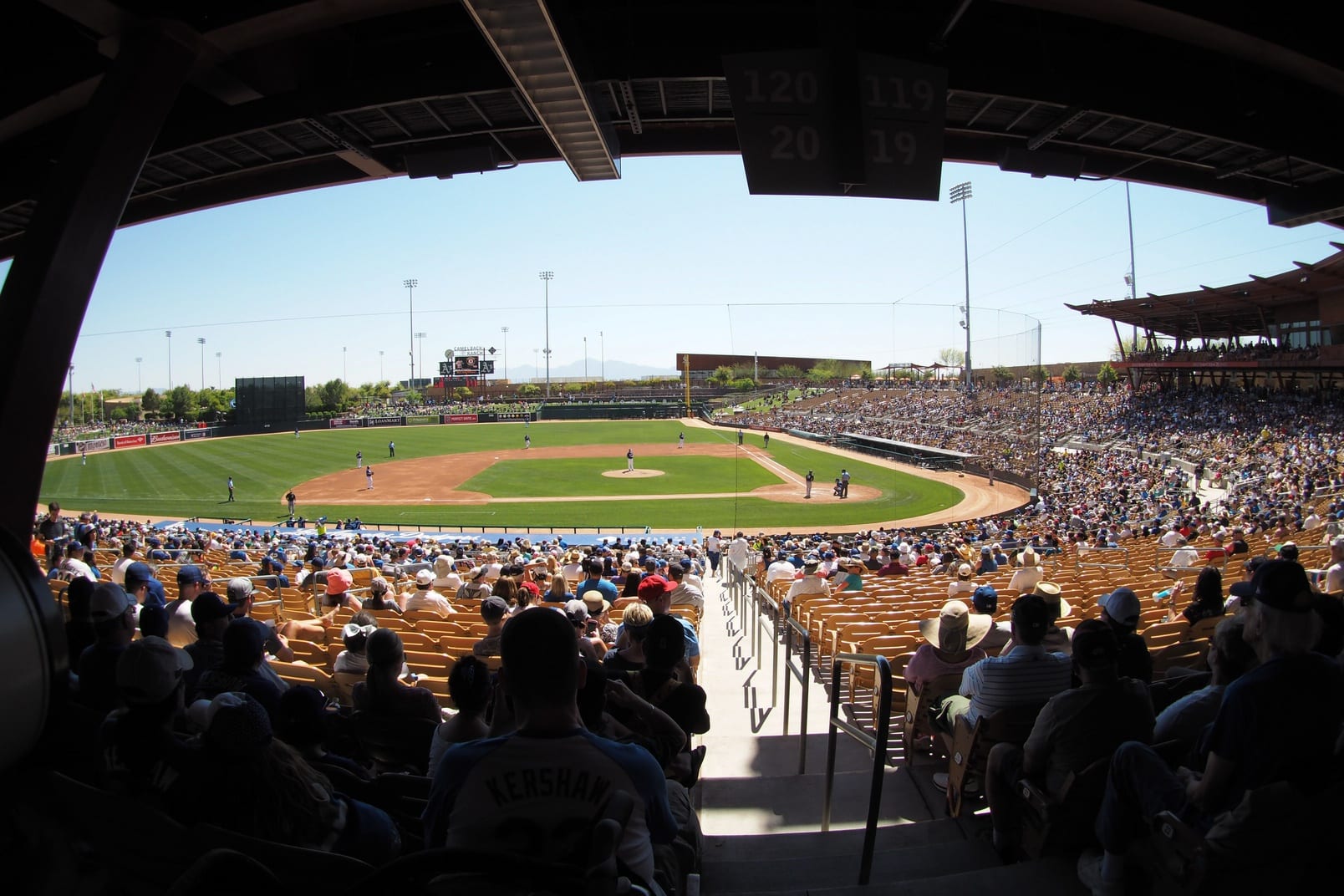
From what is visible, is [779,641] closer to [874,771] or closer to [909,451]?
[874,771]

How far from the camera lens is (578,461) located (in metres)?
47.8

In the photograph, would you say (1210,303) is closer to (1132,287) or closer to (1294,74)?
(1132,287)

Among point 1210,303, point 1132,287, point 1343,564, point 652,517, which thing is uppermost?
point 1132,287

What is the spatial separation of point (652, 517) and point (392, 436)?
152 feet

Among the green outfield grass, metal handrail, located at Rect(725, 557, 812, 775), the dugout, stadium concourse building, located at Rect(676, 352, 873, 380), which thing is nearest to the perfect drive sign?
metal handrail, located at Rect(725, 557, 812, 775)

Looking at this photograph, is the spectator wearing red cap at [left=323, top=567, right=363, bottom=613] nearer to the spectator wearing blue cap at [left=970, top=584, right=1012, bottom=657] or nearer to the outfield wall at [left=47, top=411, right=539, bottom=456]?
the spectator wearing blue cap at [left=970, top=584, right=1012, bottom=657]

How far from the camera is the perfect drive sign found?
19.5 ft

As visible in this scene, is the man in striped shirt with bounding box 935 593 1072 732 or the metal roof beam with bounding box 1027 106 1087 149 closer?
the man in striped shirt with bounding box 935 593 1072 732

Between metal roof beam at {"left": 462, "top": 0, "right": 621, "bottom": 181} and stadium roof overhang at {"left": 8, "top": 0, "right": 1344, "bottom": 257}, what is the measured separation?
0.02 metres

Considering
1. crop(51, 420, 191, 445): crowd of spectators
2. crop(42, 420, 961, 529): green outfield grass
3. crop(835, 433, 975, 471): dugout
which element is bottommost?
crop(42, 420, 961, 529): green outfield grass

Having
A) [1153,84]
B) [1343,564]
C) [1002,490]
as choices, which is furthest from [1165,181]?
[1002,490]

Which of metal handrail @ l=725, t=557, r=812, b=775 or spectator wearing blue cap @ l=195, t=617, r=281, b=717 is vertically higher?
spectator wearing blue cap @ l=195, t=617, r=281, b=717

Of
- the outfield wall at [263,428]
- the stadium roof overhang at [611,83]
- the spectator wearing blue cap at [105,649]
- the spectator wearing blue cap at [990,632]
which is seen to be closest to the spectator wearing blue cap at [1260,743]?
the spectator wearing blue cap at [990,632]

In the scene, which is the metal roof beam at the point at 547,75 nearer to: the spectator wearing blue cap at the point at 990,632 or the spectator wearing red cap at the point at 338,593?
the spectator wearing blue cap at the point at 990,632
